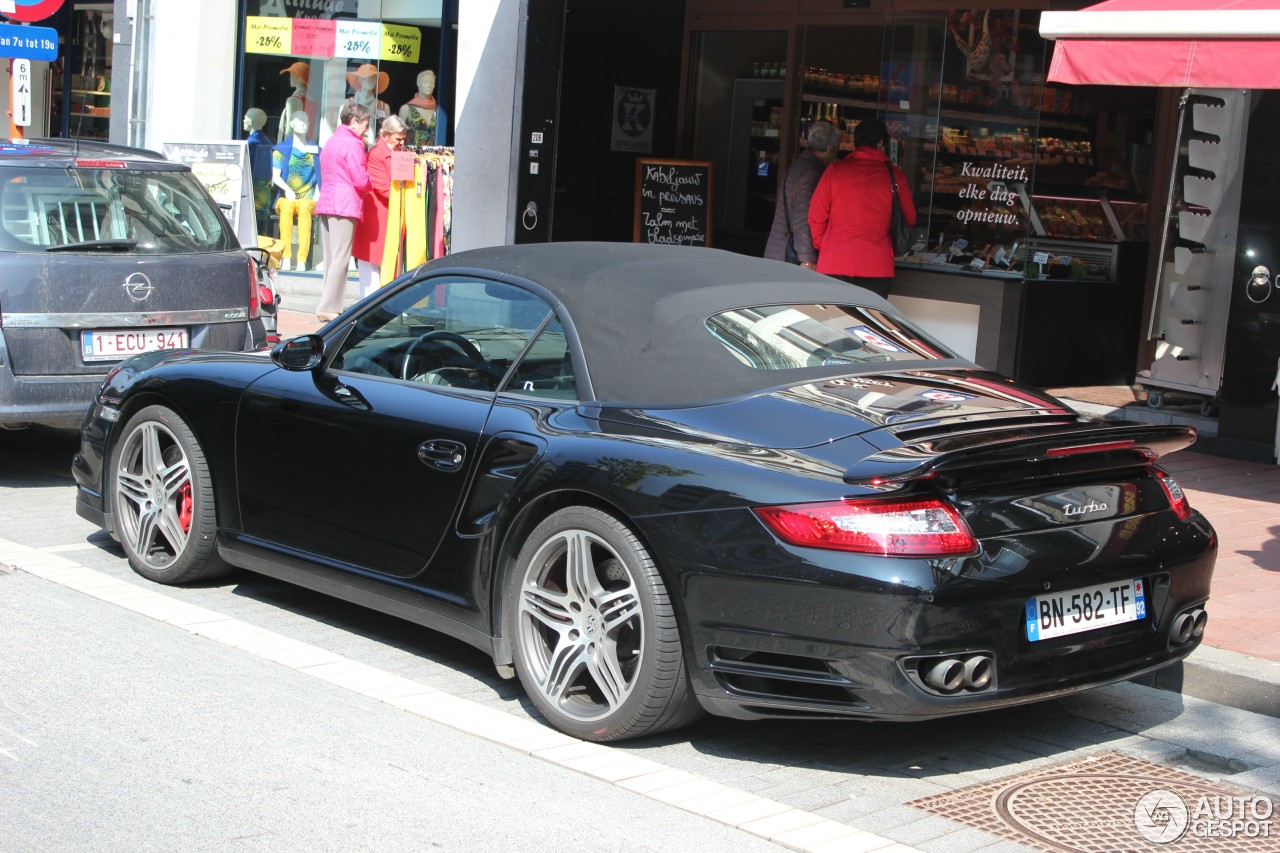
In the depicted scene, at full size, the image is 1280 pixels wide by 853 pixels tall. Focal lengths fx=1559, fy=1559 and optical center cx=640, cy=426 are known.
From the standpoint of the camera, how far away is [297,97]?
18.1m

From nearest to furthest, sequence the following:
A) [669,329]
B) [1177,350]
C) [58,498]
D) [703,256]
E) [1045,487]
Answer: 1. [1045,487]
2. [669,329]
3. [703,256]
4. [58,498]
5. [1177,350]

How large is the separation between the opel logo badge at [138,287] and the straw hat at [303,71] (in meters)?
9.94

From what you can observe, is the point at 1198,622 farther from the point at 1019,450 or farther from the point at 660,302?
the point at 660,302

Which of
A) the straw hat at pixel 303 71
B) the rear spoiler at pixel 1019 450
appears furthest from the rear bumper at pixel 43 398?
the straw hat at pixel 303 71

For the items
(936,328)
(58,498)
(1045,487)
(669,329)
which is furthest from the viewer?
(936,328)

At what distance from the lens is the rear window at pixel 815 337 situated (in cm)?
516

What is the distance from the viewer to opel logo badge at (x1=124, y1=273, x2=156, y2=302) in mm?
8484

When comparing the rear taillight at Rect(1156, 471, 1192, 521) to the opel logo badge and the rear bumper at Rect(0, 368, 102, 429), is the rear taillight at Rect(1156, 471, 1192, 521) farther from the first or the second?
the opel logo badge

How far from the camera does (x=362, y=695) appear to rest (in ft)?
17.3

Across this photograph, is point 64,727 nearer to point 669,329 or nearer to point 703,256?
point 669,329

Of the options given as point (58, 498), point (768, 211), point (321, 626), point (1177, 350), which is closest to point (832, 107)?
point (768, 211)

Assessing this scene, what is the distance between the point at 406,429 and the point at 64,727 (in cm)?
148

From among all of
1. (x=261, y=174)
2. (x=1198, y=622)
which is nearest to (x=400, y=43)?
(x=261, y=174)

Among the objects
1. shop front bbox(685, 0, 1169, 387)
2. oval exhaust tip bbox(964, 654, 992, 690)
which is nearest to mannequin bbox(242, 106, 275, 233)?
shop front bbox(685, 0, 1169, 387)
